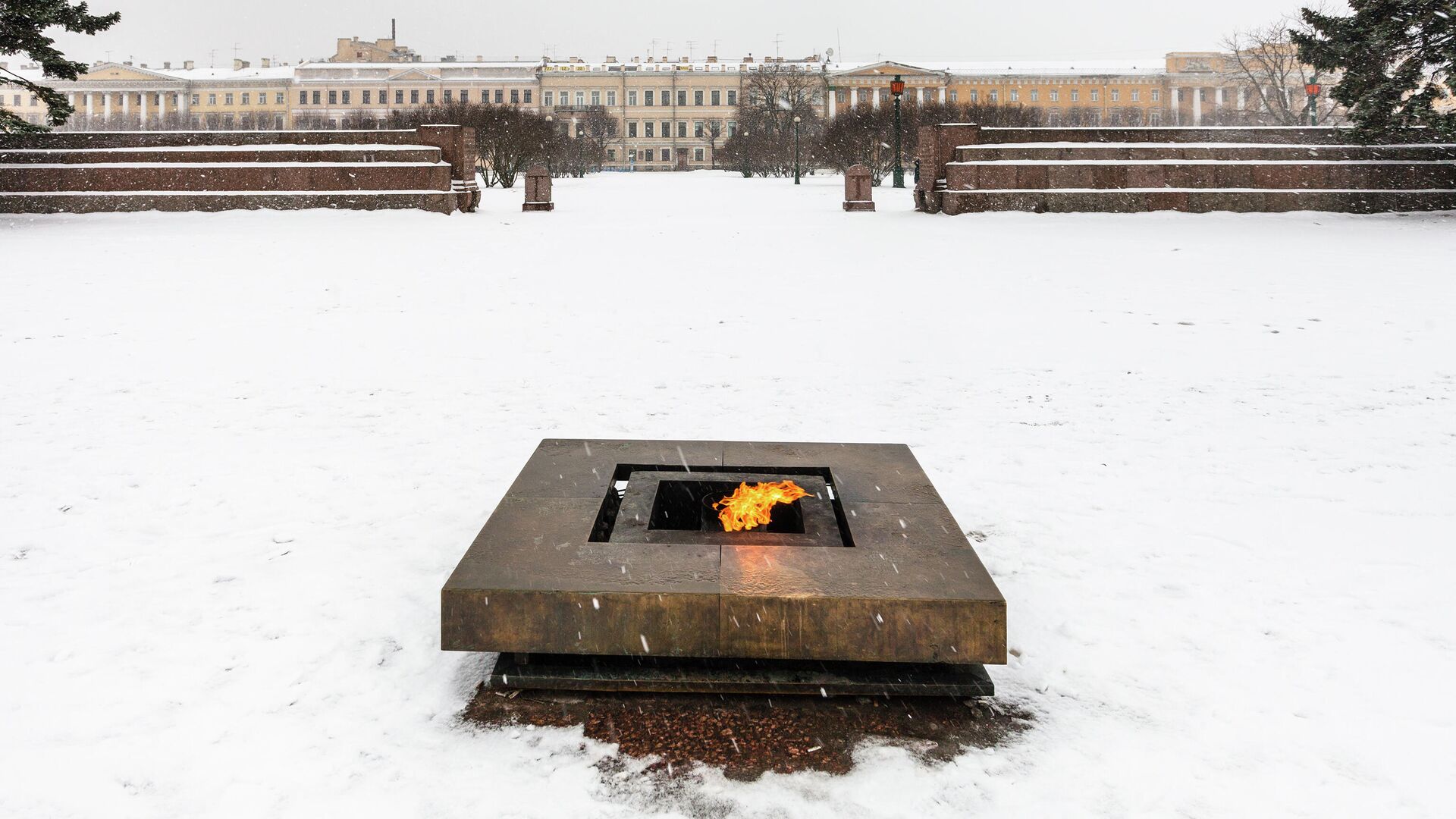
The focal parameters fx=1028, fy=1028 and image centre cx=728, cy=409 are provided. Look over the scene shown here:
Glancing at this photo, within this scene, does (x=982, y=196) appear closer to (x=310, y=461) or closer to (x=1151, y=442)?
(x=1151, y=442)

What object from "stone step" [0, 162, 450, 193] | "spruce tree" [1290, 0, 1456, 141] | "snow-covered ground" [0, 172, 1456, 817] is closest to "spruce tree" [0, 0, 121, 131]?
"stone step" [0, 162, 450, 193]

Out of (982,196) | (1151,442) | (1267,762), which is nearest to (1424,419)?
(1151,442)

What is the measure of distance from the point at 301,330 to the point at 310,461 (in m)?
3.63

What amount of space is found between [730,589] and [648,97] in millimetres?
103880

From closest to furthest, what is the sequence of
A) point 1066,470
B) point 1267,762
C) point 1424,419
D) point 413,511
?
point 1267,762, point 413,511, point 1066,470, point 1424,419

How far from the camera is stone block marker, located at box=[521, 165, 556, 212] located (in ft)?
75.8

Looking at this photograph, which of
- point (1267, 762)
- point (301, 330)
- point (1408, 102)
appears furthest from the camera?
point (1408, 102)

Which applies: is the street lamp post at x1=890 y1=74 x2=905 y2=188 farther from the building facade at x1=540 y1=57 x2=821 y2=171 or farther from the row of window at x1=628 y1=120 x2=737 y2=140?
the row of window at x1=628 y1=120 x2=737 y2=140

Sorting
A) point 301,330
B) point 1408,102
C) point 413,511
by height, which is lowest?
point 413,511

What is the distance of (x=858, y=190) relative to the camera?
74.4 feet

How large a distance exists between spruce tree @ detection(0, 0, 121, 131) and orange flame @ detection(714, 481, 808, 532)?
766 inches

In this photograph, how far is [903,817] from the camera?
2.21m

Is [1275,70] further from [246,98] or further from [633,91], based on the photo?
[246,98]

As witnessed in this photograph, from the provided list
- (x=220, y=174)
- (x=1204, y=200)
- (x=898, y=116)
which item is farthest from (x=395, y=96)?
(x=1204, y=200)
